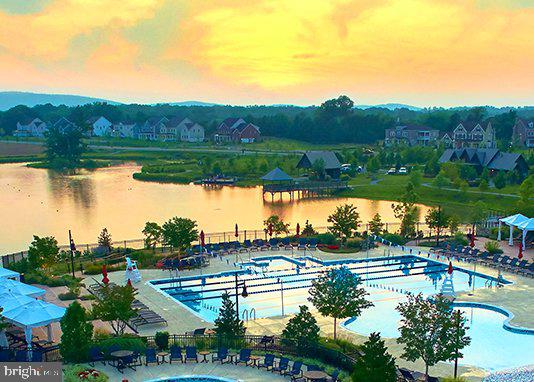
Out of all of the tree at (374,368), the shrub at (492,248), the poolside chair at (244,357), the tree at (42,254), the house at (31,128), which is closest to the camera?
the tree at (374,368)

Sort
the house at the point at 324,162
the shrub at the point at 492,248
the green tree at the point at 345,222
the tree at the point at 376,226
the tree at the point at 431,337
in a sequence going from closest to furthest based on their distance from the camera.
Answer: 1. the tree at the point at 431,337
2. the shrub at the point at 492,248
3. the green tree at the point at 345,222
4. the tree at the point at 376,226
5. the house at the point at 324,162

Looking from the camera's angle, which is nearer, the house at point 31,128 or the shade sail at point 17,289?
the shade sail at point 17,289

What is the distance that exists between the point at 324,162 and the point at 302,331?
53.4 metres

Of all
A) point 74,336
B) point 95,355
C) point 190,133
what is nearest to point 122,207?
point 74,336

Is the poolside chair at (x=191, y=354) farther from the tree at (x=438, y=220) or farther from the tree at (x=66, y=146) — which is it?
the tree at (x=66, y=146)

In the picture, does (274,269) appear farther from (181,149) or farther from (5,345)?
(181,149)

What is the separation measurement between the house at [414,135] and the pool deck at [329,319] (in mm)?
86642

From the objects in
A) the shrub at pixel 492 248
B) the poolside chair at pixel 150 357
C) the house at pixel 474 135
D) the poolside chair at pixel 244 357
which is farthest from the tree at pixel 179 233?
the house at pixel 474 135

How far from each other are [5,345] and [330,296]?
11.1 metres

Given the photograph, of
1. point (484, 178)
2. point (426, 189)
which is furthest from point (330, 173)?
point (484, 178)

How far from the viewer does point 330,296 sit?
775 inches

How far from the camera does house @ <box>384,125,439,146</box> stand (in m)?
115

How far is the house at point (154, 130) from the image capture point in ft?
436

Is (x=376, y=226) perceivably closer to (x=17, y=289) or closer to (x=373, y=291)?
(x=373, y=291)
